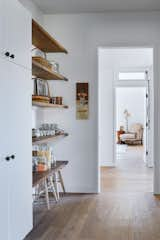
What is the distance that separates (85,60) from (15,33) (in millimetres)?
2630

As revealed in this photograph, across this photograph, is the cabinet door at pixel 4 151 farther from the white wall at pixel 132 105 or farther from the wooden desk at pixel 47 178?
the white wall at pixel 132 105

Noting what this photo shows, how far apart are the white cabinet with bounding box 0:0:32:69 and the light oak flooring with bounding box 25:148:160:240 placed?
1.77 meters

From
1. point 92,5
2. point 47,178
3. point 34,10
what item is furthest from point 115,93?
point 47,178

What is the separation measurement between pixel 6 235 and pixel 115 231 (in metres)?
1.30

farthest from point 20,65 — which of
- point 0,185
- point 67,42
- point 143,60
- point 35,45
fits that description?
point 143,60

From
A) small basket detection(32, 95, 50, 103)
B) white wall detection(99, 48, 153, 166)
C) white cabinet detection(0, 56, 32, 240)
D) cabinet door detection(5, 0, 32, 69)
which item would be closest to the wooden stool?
small basket detection(32, 95, 50, 103)

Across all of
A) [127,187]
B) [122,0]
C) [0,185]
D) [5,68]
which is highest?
[122,0]

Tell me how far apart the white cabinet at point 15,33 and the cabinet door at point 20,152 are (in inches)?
4.3

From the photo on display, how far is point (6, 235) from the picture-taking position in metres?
2.96

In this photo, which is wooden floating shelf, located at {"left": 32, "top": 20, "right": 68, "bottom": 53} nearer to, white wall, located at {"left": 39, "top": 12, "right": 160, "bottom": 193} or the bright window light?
white wall, located at {"left": 39, "top": 12, "right": 160, "bottom": 193}

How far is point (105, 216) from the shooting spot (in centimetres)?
434

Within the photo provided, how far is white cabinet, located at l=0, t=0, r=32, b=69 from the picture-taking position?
2.89m

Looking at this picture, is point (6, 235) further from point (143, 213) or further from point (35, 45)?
point (35, 45)

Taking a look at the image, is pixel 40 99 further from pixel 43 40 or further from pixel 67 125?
pixel 67 125
